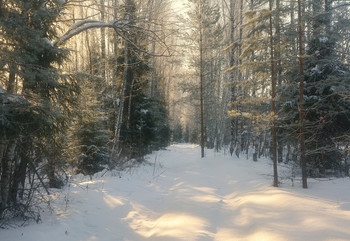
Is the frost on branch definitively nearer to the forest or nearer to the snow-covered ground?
the forest

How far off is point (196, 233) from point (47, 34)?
605cm

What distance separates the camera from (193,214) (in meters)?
5.30

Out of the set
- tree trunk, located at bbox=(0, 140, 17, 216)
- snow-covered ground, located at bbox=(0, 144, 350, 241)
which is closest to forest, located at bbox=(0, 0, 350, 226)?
tree trunk, located at bbox=(0, 140, 17, 216)

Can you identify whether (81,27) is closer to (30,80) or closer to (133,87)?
(30,80)

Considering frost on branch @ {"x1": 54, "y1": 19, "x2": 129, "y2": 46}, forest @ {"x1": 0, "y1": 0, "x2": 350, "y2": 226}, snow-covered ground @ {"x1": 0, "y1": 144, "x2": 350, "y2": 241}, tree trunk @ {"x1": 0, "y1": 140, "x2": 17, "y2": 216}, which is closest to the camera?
snow-covered ground @ {"x1": 0, "y1": 144, "x2": 350, "y2": 241}

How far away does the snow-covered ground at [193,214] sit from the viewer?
3.98m

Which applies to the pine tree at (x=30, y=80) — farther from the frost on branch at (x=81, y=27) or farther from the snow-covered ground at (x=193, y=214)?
the snow-covered ground at (x=193, y=214)

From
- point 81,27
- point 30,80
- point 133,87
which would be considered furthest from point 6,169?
point 133,87

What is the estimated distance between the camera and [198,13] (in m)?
16.9

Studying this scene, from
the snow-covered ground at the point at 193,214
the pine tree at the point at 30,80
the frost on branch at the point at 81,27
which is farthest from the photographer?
the frost on branch at the point at 81,27

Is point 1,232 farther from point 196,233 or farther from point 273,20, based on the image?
point 273,20

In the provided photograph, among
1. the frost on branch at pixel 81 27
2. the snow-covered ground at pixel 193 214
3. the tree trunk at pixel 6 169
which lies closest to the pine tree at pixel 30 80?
the tree trunk at pixel 6 169

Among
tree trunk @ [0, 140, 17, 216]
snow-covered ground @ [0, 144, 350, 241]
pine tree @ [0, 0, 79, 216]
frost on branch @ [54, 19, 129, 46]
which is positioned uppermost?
frost on branch @ [54, 19, 129, 46]

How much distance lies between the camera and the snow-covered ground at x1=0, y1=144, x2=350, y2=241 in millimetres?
3979
